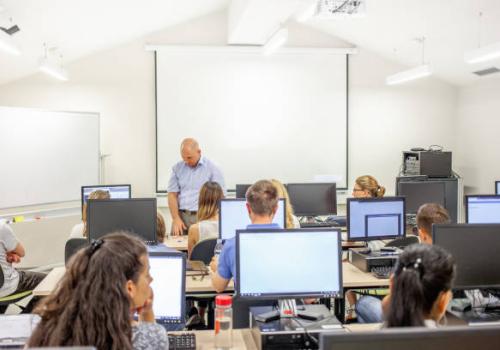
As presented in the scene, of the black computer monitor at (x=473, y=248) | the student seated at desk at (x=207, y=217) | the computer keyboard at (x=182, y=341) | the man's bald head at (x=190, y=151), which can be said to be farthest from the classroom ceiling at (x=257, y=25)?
the computer keyboard at (x=182, y=341)

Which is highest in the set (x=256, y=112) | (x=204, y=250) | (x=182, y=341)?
(x=256, y=112)

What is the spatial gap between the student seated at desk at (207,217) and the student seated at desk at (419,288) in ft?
8.81

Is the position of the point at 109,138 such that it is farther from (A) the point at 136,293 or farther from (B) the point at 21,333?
(A) the point at 136,293

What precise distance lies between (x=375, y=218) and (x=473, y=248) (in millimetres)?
1353

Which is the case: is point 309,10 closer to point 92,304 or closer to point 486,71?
point 486,71

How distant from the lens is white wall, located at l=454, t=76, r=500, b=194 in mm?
7129

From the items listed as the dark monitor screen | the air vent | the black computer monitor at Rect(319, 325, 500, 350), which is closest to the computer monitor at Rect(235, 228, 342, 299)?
the black computer monitor at Rect(319, 325, 500, 350)

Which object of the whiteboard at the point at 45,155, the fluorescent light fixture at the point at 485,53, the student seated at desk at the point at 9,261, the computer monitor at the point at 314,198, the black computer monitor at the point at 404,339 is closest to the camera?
the black computer monitor at the point at 404,339

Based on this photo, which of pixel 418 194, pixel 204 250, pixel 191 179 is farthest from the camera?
pixel 191 179

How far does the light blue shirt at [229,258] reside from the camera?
9.07 ft

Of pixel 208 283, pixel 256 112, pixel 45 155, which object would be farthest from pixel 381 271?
pixel 45 155

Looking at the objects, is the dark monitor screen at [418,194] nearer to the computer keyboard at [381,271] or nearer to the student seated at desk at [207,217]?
the computer keyboard at [381,271]

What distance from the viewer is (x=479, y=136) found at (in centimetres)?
756

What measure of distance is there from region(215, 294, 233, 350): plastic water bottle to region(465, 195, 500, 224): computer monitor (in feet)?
9.14
